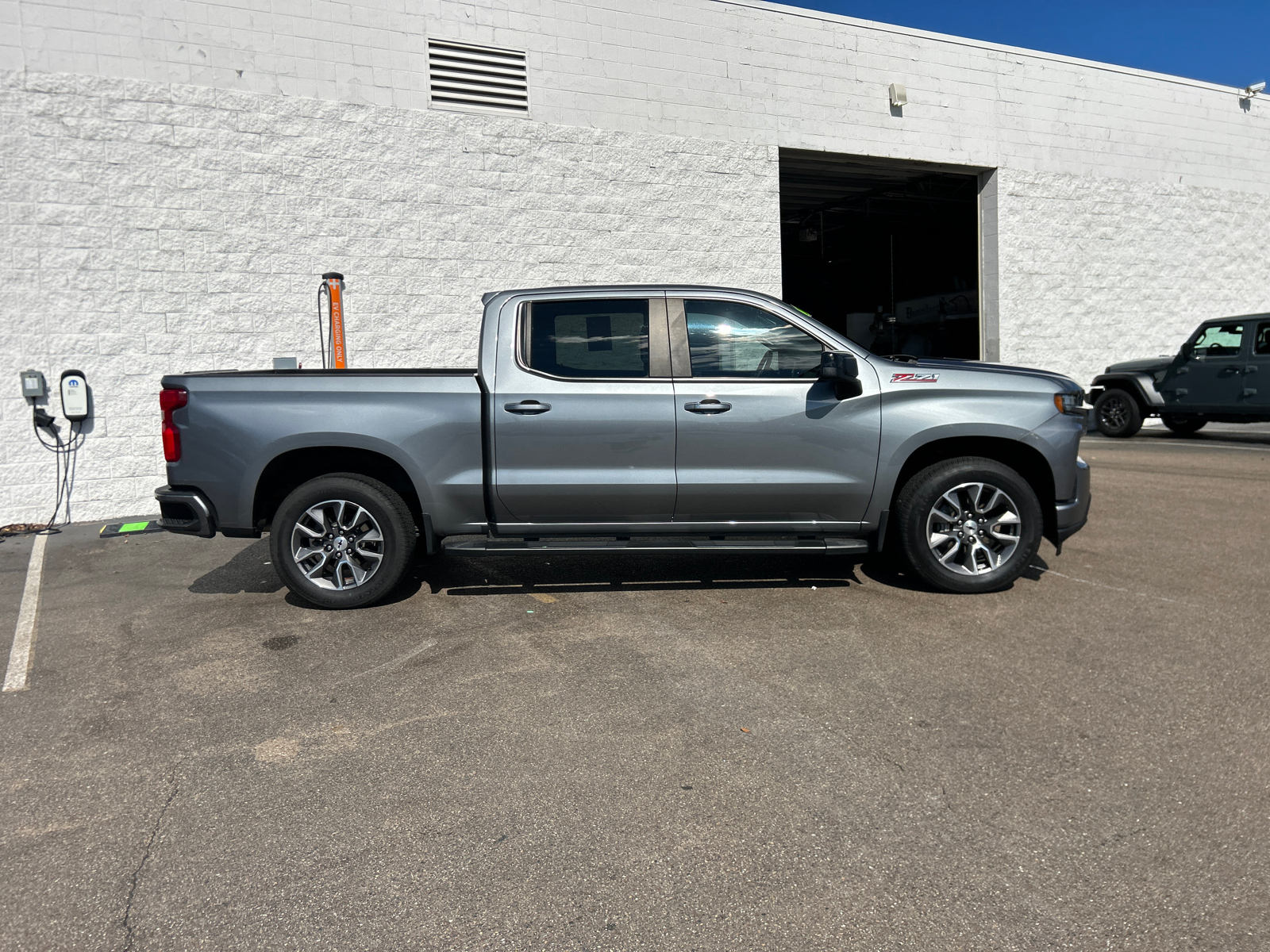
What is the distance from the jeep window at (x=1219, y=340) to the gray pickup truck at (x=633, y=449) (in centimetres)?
956

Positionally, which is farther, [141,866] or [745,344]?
[745,344]

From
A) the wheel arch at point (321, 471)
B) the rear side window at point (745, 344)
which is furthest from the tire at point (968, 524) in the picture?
the wheel arch at point (321, 471)

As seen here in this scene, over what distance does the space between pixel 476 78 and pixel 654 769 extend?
930 cm

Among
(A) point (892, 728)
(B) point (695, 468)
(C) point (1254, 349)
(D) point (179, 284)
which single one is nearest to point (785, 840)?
(A) point (892, 728)

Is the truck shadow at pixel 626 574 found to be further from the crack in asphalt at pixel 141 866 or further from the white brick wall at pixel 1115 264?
the white brick wall at pixel 1115 264

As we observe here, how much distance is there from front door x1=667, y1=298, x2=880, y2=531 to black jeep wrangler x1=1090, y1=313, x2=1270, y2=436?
10267mm

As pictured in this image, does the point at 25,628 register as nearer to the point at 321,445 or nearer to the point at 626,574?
the point at 321,445

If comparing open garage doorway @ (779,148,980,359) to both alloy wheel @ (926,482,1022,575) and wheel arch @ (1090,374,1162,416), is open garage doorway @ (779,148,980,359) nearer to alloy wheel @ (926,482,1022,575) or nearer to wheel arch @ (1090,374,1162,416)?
wheel arch @ (1090,374,1162,416)

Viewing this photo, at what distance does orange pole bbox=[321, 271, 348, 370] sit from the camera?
960 centimetres

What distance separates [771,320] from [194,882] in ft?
14.0

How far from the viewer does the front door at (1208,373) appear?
42.7ft

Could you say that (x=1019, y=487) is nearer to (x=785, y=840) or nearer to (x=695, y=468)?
(x=695, y=468)

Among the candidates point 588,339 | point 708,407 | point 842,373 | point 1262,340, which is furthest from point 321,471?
point 1262,340

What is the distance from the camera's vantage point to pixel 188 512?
552 cm
